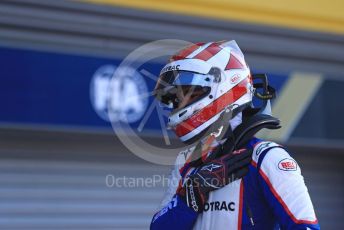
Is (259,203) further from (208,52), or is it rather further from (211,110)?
(208,52)

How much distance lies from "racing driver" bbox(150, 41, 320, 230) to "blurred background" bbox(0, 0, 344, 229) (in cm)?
265

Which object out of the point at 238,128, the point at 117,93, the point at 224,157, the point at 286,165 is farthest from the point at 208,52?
the point at 117,93

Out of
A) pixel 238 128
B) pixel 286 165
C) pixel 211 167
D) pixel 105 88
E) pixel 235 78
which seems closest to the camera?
pixel 286 165

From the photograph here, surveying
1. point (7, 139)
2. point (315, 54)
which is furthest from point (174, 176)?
point (315, 54)

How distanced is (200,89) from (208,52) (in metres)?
0.18

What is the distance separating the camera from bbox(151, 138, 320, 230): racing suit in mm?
2273

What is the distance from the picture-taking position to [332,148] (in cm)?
675

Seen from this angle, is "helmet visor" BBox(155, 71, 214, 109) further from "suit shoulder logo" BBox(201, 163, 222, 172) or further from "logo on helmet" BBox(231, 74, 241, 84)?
"suit shoulder logo" BBox(201, 163, 222, 172)

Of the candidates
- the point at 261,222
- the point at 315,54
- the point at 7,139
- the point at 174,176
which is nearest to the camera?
the point at 261,222

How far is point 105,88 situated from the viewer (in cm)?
555

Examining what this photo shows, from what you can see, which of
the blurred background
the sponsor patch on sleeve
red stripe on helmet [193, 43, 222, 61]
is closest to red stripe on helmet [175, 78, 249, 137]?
red stripe on helmet [193, 43, 222, 61]

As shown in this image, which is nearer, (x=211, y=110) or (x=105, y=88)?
(x=211, y=110)

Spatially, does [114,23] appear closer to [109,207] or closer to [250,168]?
[109,207]

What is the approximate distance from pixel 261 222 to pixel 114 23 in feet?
11.7
